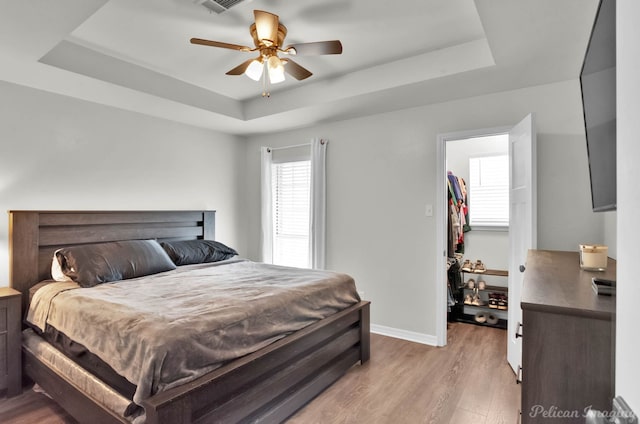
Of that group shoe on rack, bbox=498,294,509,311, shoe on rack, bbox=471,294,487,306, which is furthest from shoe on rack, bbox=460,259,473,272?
shoe on rack, bbox=498,294,509,311

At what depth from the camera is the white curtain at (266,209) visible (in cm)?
452

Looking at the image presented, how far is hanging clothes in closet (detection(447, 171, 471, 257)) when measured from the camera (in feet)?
13.1

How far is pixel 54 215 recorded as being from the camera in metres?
2.88

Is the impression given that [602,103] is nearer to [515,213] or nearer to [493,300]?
[515,213]

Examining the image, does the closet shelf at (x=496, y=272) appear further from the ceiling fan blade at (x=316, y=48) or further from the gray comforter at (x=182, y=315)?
the ceiling fan blade at (x=316, y=48)

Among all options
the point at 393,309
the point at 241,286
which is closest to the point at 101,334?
the point at 241,286

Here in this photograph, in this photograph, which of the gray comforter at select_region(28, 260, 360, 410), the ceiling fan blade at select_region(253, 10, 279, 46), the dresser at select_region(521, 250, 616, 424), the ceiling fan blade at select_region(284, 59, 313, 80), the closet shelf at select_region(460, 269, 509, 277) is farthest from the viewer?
the closet shelf at select_region(460, 269, 509, 277)

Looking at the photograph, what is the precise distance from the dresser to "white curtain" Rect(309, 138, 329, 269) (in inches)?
117

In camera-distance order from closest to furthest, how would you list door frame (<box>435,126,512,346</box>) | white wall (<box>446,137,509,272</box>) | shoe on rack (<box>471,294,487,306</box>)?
door frame (<box>435,126,512,346</box>), shoe on rack (<box>471,294,487,306</box>), white wall (<box>446,137,509,272</box>)

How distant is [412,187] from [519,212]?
1.01 m

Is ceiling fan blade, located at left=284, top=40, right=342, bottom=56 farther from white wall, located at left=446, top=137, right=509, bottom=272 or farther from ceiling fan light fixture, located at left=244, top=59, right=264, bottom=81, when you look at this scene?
white wall, located at left=446, top=137, right=509, bottom=272

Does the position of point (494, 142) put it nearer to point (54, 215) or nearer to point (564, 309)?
point (564, 309)

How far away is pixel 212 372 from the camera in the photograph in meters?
1.73

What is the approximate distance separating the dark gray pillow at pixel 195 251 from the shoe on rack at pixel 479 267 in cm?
278
